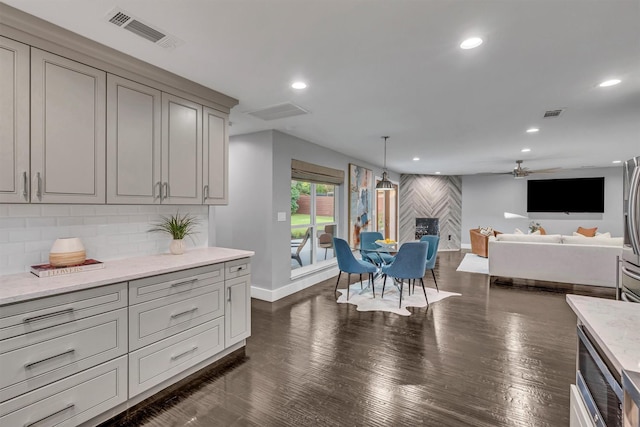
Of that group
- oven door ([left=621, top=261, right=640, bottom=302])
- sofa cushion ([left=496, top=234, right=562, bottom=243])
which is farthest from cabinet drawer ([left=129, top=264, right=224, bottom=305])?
sofa cushion ([left=496, top=234, right=562, bottom=243])

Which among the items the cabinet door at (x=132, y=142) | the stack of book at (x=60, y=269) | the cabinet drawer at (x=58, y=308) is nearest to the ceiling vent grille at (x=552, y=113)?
the cabinet door at (x=132, y=142)

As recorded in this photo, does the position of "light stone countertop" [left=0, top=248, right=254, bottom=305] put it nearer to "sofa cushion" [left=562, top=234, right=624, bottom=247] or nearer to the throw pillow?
"sofa cushion" [left=562, top=234, right=624, bottom=247]

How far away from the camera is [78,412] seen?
180 cm

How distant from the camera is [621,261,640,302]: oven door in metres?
2.51

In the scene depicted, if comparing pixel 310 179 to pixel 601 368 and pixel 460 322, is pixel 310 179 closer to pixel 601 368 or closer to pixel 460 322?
pixel 460 322

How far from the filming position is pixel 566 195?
8.94 meters

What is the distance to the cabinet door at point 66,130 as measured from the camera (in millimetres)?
1938

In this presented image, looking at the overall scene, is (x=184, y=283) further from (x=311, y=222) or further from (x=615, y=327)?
(x=311, y=222)

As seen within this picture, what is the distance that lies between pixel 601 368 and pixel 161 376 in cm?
256

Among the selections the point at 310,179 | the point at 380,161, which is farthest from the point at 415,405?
the point at 380,161

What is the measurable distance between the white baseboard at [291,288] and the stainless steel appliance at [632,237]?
12.7 feet

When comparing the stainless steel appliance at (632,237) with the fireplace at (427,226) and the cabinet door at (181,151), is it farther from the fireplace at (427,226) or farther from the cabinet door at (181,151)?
the fireplace at (427,226)

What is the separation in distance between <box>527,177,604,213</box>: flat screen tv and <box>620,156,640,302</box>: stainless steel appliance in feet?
24.5

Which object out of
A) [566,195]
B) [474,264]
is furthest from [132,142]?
[566,195]
